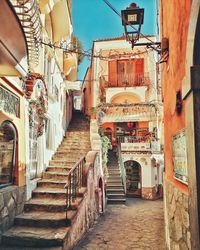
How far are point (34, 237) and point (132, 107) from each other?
51.0 feet

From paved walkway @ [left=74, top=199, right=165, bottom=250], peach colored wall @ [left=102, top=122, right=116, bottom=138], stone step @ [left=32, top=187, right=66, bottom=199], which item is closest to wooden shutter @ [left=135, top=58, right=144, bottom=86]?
peach colored wall @ [left=102, top=122, right=116, bottom=138]

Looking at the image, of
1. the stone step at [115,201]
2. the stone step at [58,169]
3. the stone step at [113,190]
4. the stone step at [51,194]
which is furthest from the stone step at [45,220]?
the stone step at [113,190]

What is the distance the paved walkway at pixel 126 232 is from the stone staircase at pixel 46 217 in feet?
3.09

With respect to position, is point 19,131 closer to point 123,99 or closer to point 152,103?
point 152,103

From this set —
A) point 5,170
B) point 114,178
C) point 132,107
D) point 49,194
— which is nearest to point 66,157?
point 49,194

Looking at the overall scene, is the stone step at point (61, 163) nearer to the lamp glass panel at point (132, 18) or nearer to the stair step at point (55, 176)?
the stair step at point (55, 176)

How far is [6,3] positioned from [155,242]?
23.9 ft

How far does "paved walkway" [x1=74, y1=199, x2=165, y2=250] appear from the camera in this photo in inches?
280

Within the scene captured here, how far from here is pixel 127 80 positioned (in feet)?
74.5

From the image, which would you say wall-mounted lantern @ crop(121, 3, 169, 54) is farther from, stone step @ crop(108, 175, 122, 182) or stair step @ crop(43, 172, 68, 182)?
stone step @ crop(108, 175, 122, 182)

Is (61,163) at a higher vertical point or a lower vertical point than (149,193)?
higher

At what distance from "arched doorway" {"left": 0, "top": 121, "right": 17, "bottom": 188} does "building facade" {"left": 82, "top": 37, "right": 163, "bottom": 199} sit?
944cm

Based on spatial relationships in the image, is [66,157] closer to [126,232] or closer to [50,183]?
[50,183]

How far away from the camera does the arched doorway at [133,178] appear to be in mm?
18922
